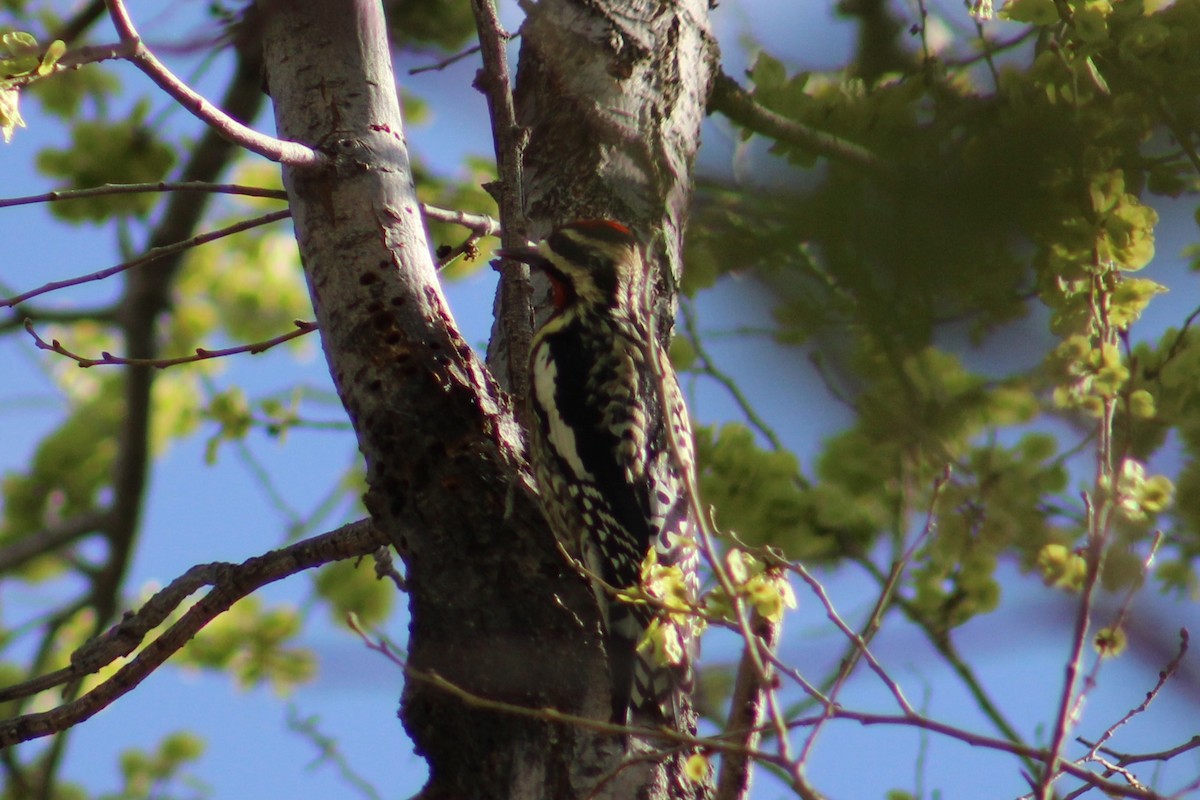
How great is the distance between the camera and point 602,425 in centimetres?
334

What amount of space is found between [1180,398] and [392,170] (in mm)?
1629

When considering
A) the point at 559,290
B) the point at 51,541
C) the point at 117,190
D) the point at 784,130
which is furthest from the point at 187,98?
the point at 51,541

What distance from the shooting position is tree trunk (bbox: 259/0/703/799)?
2.39 m

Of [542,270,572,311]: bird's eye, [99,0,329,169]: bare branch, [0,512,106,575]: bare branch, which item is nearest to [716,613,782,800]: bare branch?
[99,0,329,169]: bare branch

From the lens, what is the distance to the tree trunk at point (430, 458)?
2.39 meters

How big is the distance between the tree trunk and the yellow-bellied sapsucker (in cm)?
38

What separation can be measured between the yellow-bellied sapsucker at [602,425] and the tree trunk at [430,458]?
0.38 meters

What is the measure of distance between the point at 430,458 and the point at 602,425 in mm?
885

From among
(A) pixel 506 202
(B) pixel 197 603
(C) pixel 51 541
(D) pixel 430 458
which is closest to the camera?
(D) pixel 430 458

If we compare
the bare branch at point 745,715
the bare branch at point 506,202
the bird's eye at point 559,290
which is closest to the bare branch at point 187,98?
the bare branch at point 506,202

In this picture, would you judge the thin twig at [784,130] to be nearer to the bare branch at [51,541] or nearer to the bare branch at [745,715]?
the bare branch at [745,715]

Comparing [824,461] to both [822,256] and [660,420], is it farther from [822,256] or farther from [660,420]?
[660,420]

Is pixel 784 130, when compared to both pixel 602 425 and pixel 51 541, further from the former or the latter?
pixel 51 541

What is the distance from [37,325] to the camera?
6.21 m
